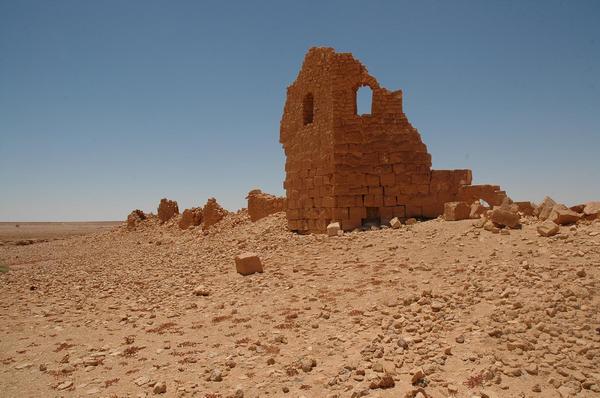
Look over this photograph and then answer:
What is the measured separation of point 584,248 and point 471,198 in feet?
20.1

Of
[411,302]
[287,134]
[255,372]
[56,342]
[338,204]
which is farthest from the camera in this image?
[287,134]

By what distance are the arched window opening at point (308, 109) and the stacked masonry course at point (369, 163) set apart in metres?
0.99

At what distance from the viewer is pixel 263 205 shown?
19.6m

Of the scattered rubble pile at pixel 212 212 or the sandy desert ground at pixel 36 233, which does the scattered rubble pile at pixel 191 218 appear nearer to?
the scattered rubble pile at pixel 212 212

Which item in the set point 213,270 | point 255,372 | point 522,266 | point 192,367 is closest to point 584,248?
point 522,266

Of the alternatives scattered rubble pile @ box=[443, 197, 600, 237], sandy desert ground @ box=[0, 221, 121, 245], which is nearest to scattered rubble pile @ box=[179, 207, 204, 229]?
scattered rubble pile @ box=[443, 197, 600, 237]

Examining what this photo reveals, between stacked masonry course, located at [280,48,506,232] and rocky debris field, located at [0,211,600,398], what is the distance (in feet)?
5.80

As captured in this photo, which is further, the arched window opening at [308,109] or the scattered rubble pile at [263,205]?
the scattered rubble pile at [263,205]

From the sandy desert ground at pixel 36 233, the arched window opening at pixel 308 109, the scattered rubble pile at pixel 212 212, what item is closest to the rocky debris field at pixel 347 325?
the arched window opening at pixel 308 109

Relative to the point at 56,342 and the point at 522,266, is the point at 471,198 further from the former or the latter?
the point at 56,342

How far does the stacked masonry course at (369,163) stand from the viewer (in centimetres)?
1280

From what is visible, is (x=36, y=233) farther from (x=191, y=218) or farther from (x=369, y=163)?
(x=369, y=163)

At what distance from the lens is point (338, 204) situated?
1278cm

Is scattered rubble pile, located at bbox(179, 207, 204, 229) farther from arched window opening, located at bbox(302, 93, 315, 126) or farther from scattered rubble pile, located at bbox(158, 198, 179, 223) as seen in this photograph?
arched window opening, located at bbox(302, 93, 315, 126)
